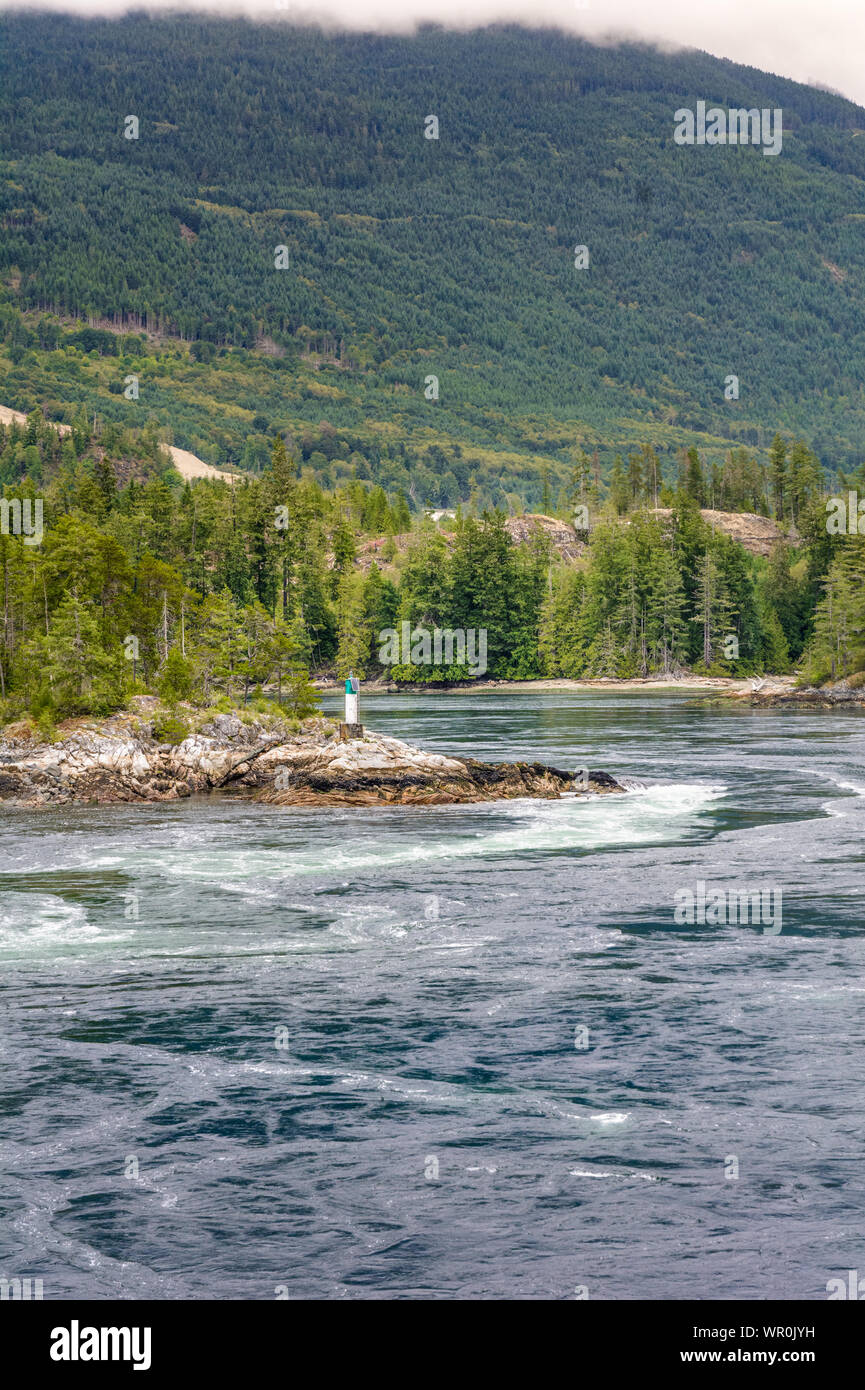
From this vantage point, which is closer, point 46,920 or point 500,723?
point 46,920

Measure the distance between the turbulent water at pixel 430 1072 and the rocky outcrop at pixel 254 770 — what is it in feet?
40.8

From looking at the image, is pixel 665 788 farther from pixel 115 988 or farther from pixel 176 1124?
pixel 176 1124

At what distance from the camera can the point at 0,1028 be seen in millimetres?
23531

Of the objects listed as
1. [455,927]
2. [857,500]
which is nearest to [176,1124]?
[455,927]

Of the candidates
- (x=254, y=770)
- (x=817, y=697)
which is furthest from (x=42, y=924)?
(x=817, y=697)

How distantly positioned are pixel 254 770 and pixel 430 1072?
37.6 m

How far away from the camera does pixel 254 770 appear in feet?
190

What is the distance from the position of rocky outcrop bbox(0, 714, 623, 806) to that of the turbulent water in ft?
40.8

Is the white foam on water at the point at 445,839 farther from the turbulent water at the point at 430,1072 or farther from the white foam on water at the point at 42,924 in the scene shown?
the white foam on water at the point at 42,924

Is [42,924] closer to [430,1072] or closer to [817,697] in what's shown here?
[430,1072]

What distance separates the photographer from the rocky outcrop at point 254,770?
54.6 metres

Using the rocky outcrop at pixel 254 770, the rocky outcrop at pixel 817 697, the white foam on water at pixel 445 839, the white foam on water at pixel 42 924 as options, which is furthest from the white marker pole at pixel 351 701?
the rocky outcrop at pixel 817 697
